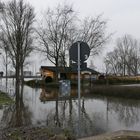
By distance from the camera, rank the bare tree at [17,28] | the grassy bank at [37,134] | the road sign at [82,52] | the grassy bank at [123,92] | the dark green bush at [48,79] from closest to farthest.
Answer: the grassy bank at [37,134] < the road sign at [82,52] < the grassy bank at [123,92] < the bare tree at [17,28] < the dark green bush at [48,79]

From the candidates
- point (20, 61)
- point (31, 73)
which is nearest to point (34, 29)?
point (20, 61)

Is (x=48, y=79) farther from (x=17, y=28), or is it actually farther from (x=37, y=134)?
(x=37, y=134)

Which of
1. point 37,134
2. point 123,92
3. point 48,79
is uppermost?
point 48,79

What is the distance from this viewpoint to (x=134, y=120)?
13.9m

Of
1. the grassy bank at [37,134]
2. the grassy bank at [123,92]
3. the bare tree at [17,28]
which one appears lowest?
the grassy bank at [37,134]

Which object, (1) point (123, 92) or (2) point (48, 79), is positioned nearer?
(1) point (123, 92)

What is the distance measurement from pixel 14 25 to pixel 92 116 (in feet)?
118

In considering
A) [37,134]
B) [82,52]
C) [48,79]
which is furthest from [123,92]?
[48,79]

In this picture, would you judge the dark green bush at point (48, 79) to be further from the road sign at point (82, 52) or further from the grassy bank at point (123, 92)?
the road sign at point (82, 52)

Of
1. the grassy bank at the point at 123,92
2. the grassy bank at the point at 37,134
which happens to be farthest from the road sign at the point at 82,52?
the grassy bank at the point at 123,92

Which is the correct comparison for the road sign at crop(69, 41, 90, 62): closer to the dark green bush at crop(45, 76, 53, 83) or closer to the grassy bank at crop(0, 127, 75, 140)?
the grassy bank at crop(0, 127, 75, 140)

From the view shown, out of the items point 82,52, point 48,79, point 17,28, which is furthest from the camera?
point 48,79

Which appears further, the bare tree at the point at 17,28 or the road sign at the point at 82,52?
the bare tree at the point at 17,28

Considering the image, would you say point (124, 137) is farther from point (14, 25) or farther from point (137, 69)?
point (137, 69)
